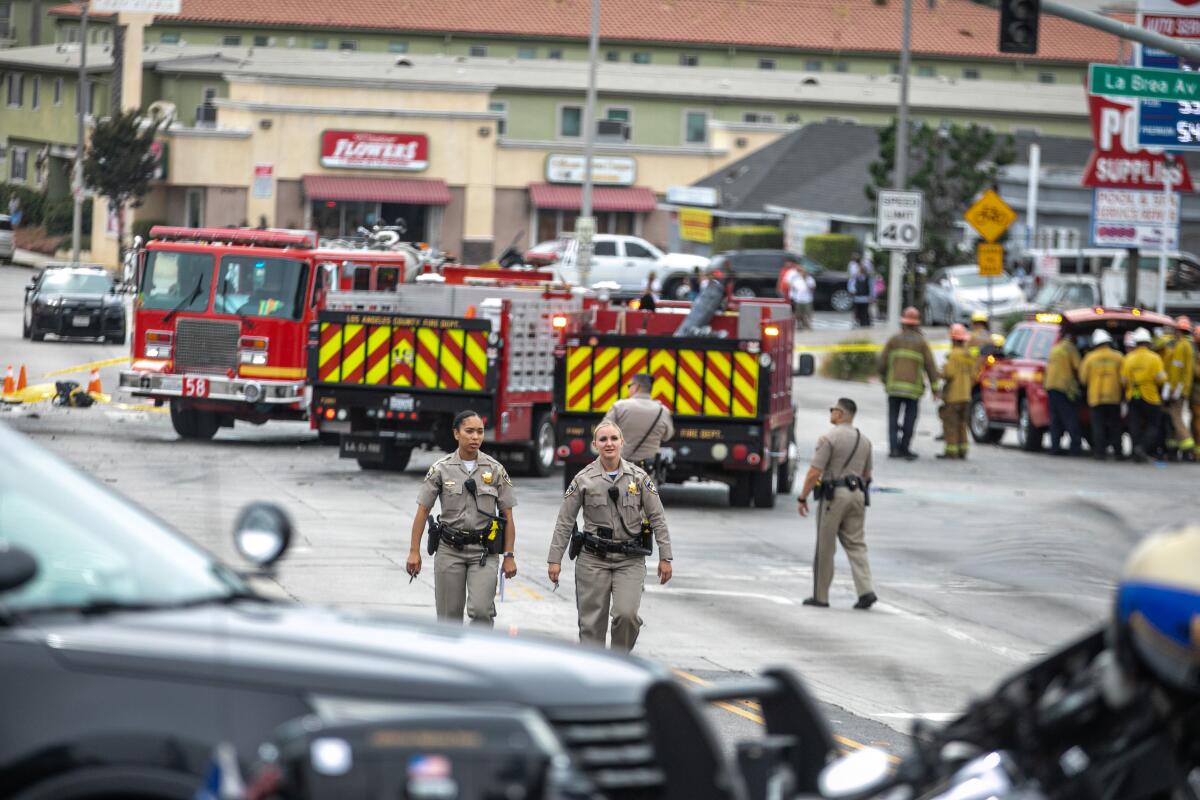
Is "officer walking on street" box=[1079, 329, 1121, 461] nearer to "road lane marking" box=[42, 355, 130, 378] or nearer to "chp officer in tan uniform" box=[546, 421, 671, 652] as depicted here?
"road lane marking" box=[42, 355, 130, 378]

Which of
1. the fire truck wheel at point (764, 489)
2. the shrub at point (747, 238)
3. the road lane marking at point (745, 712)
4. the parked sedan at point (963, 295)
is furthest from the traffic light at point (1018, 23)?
the shrub at point (747, 238)

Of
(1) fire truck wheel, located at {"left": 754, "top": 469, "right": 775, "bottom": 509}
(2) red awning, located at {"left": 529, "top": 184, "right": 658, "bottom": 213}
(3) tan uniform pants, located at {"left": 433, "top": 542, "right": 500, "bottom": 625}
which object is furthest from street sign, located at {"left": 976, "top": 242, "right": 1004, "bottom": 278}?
(2) red awning, located at {"left": 529, "top": 184, "right": 658, "bottom": 213}

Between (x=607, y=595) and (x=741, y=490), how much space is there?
10315mm

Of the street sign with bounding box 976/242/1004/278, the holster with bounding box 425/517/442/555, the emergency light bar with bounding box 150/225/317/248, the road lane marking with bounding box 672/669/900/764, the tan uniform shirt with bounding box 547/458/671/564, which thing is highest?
A: the street sign with bounding box 976/242/1004/278

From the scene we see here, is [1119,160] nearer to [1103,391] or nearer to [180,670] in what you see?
[1103,391]

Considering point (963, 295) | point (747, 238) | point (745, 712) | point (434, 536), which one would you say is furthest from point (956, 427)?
point (747, 238)

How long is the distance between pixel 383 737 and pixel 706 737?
0.92 m

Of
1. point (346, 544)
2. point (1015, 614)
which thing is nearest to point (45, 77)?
point (346, 544)

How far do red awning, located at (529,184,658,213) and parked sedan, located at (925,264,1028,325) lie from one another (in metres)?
20.8

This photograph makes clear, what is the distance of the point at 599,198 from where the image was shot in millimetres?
70312

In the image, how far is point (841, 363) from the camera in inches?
1539

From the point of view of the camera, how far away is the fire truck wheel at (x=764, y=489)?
74.7 feet

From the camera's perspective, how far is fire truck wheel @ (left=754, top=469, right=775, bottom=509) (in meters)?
22.8

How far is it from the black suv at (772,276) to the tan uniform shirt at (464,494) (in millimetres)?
39723
